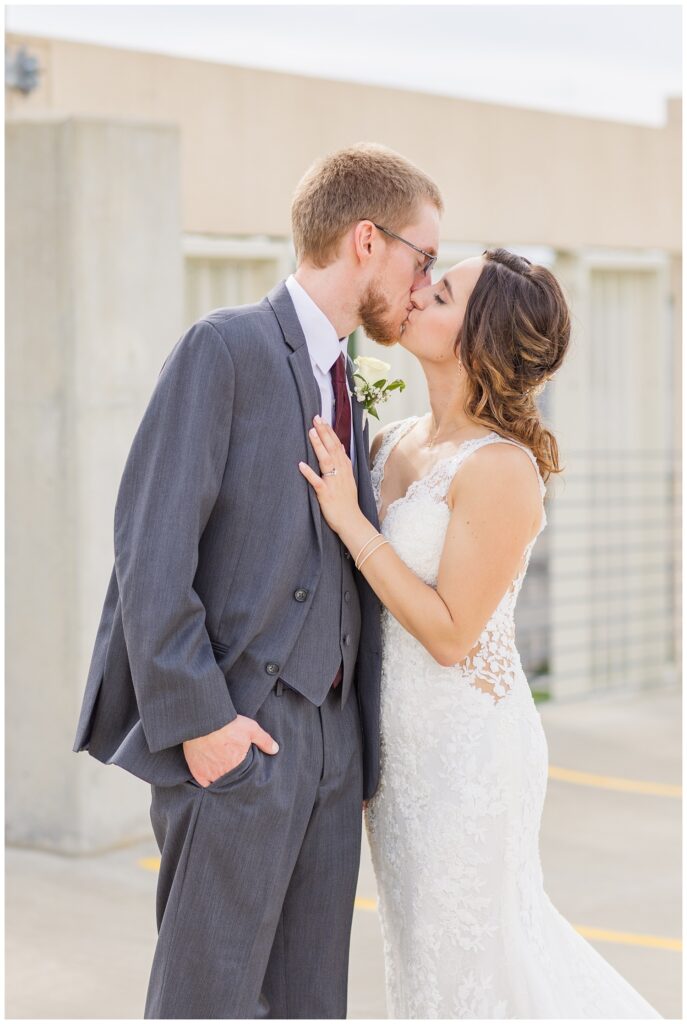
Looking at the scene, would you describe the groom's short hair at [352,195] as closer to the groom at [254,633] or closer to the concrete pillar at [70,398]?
the groom at [254,633]

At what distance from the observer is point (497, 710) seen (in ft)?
10.4

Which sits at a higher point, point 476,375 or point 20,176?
point 20,176

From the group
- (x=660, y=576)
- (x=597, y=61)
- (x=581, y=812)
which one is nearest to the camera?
(x=581, y=812)

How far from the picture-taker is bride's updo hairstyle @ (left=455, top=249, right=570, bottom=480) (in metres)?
3.12

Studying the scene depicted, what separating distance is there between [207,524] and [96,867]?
10.3 ft

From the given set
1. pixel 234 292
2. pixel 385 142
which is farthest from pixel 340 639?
pixel 385 142

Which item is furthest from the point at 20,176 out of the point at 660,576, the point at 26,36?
the point at 660,576

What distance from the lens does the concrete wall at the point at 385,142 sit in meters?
7.18

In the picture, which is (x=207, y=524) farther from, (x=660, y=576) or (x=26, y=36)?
(x=660, y=576)

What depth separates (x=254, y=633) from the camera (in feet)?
8.96

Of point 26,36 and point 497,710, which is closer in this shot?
point 497,710

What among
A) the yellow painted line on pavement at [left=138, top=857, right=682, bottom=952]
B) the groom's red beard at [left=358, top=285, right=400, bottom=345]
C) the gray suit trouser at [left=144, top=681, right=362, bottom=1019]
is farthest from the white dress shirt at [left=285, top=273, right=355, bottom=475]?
the yellow painted line on pavement at [left=138, top=857, right=682, bottom=952]

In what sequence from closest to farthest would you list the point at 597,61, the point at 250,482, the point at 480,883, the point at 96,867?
1. the point at 250,482
2. the point at 480,883
3. the point at 96,867
4. the point at 597,61

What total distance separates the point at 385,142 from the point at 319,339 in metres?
5.80
